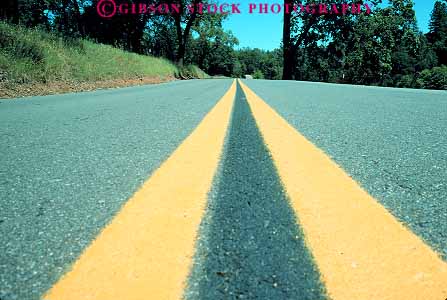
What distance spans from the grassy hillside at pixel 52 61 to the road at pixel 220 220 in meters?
5.95

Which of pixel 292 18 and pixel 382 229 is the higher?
pixel 292 18

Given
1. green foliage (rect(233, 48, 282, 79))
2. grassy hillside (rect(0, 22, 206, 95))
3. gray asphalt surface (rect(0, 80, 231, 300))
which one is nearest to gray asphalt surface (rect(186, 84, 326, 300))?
gray asphalt surface (rect(0, 80, 231, 300))

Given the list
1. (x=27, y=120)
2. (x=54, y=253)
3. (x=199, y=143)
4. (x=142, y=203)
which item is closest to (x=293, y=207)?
(x=142, y=203)

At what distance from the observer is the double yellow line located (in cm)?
55

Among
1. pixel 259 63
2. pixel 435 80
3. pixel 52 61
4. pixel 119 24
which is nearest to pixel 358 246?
pixel 52 61

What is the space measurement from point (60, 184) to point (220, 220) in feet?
2.16

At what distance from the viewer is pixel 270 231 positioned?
741 millimetres

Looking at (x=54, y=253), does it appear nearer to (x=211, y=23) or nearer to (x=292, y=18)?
(x=292, y=18)

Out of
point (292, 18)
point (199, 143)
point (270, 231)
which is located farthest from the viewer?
point (292, 18)

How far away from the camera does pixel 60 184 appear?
1.08m

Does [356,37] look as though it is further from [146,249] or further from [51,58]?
[146,249]

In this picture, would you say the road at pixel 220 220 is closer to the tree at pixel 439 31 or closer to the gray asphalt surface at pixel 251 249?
the gray asphalt surface at pixel 251 249

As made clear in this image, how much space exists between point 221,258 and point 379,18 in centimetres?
2775

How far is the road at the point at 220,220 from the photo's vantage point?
573 mm
